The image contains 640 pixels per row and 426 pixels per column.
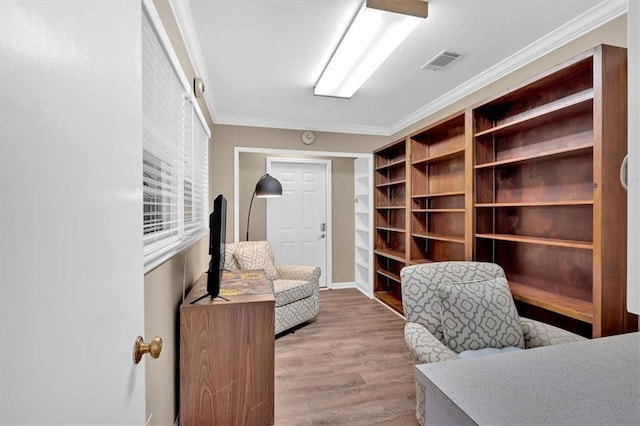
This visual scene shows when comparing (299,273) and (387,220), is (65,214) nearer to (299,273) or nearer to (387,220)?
(299,273)

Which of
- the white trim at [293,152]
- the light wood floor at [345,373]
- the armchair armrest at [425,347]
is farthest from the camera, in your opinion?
the white trim at [293,152]

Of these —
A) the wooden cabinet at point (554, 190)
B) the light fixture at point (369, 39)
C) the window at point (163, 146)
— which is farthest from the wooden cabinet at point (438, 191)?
the window at point (163, 146)

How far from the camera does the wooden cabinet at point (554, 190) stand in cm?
157

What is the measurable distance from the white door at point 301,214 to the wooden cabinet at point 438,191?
1.76 m

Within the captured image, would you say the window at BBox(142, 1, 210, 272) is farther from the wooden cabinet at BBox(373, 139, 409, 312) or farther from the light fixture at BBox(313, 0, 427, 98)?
the wooden cabinet at BBox(373, 139, 409, 312)

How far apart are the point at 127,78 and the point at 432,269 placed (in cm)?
190

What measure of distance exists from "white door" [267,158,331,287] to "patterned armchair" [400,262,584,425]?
10.2 ft

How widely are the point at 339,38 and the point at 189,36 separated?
3.41 ft

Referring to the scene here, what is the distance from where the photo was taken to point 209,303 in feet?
Result: 5.49

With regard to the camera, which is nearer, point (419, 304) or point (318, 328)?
point (419, 304)

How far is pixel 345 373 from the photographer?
7.57 feet

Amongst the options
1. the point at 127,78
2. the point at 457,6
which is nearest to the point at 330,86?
the point at 457,6

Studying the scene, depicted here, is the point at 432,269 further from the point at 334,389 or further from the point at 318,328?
the point at 318,328

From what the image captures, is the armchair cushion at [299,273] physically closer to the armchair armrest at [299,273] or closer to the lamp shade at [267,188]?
the armchair armrest at [299,273]
